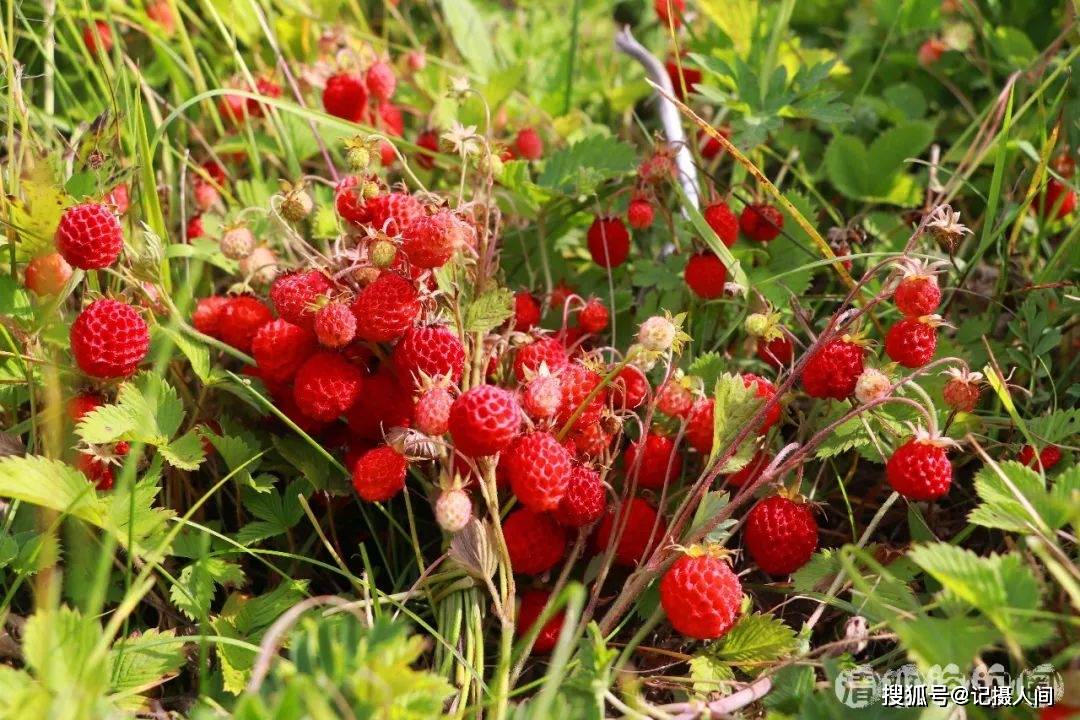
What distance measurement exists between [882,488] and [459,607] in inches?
28.4

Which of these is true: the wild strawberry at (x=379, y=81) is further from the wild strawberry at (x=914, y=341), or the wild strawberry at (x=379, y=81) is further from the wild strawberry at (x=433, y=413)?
the wild strawberry at (x=914, y=341)

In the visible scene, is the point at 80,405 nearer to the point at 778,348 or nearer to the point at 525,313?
the point at 525,313

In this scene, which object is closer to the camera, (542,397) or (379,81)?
(542,397)

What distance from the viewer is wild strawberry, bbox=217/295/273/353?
1.50m

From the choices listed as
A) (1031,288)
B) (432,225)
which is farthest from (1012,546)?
(432,225)

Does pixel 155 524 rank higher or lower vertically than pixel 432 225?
lower

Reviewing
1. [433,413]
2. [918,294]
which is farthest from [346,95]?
[918,294]

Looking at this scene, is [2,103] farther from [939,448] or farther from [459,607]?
[939,448]

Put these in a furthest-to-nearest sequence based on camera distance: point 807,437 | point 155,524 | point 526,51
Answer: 1. point 526,51
2. point 807,437
3. point 155,524

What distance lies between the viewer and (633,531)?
1.39 m

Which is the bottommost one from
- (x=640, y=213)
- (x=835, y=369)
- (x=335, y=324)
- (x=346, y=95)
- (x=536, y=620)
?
(x=536, y=620)

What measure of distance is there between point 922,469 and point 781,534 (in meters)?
0.20

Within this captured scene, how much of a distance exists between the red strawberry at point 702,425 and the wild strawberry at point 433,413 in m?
0.37

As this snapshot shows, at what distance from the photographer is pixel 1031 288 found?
1.61m
